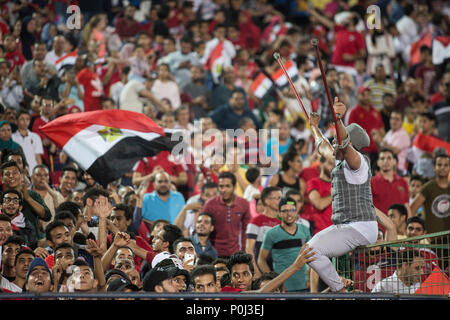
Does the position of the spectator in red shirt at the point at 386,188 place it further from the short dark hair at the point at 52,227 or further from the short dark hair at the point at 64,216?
the short dark hair at the point at 52,227

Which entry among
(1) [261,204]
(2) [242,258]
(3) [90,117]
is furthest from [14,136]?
(2) [242,258]

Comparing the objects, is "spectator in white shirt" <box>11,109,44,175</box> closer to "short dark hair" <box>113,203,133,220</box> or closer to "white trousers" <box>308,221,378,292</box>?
"short dark hair" <box>113,203,133,220</box>

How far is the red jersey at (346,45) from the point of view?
65.4 feet

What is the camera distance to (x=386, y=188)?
1269cm

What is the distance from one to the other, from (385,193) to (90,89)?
624 centimetres

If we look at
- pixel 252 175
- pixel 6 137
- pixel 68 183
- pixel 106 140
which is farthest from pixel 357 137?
pixel 6 137

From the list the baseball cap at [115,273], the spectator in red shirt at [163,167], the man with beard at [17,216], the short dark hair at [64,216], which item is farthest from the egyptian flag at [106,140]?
the baseball cap at [115,273]

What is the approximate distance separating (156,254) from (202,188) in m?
3.19

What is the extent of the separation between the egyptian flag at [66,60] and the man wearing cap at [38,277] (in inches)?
305

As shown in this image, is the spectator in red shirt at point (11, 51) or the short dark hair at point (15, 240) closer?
the short dark hair at point (15, 240)

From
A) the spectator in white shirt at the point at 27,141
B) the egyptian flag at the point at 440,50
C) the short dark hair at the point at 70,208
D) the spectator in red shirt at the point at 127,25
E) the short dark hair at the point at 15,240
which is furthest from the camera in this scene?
the spectator in red shirt at the point at 127,25

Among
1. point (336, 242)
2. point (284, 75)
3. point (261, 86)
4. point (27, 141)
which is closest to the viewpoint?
point (336, 242)

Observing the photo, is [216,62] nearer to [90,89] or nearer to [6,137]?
[90,89]

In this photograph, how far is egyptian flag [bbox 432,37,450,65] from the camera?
19.3 meters
